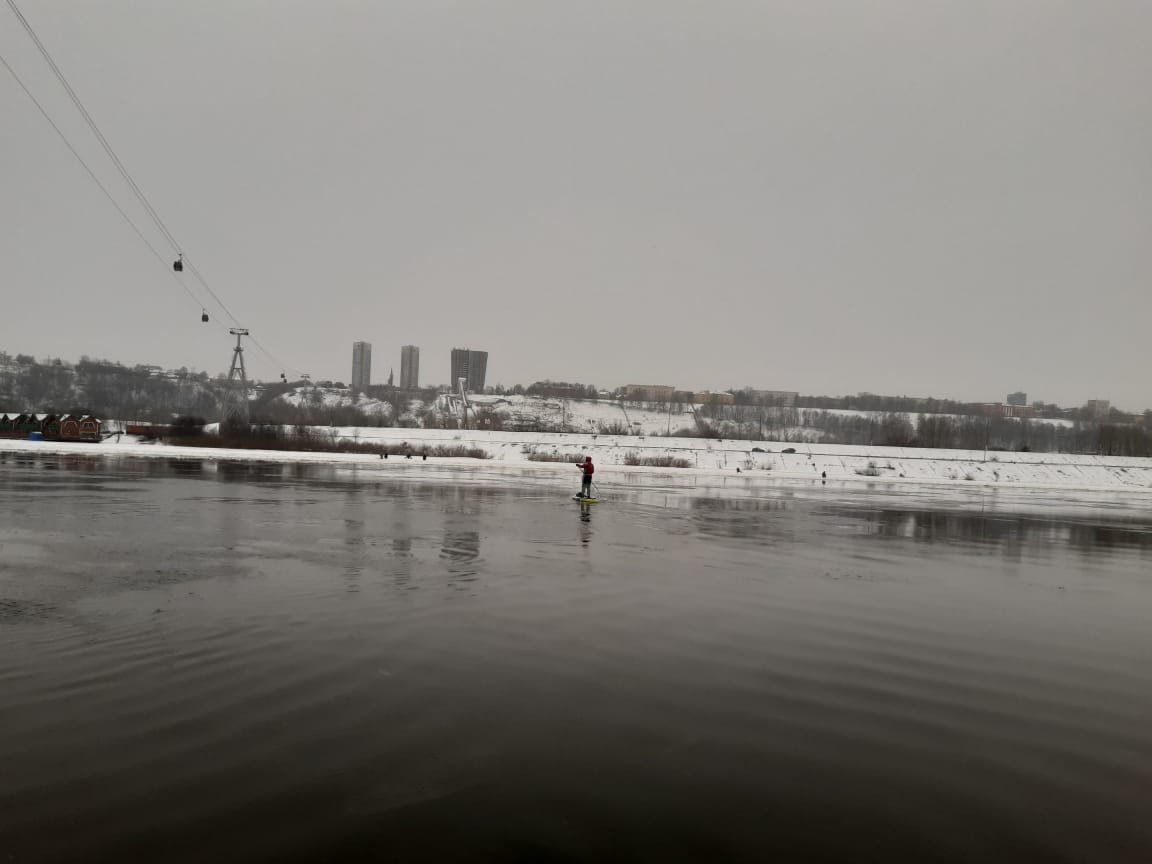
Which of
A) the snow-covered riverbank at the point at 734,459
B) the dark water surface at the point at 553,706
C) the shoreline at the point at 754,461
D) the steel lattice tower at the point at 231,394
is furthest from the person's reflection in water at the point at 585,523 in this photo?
the steel lattice tower at the point at 231,394

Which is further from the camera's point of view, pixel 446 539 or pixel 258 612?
pixel 446 539

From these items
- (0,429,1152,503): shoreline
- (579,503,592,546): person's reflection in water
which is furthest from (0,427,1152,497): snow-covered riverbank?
(579,503,592,546): person's reflection in water

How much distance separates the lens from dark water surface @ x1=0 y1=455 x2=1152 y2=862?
4250 millimetres

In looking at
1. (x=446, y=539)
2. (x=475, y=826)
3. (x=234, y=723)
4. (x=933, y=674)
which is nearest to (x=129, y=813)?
(x=234, y=723)

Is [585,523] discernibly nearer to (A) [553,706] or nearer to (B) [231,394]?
(A) [553,706]

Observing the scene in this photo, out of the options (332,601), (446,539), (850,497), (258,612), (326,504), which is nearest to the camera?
(258,612)

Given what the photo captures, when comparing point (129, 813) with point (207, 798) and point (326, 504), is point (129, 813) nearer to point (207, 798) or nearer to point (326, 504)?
point (207, 798)

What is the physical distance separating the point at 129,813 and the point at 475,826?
6.54 ft

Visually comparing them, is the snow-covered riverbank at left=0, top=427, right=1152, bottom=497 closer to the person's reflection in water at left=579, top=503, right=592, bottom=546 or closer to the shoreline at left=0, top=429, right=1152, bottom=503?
the shoreline at left=0, top=429, right=1152, bottom=503

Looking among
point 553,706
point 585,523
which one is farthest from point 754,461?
point 553,706

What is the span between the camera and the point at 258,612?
8.83 m

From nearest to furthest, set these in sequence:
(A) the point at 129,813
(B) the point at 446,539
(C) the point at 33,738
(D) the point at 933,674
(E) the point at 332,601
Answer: (A) the point at 129,813
(C) the point at 33,738
(D) the point at 933,674
(E) the point at 332,601
(B) the point at 446,539

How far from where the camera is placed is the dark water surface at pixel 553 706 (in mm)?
4250

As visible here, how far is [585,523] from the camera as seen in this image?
19.3m
